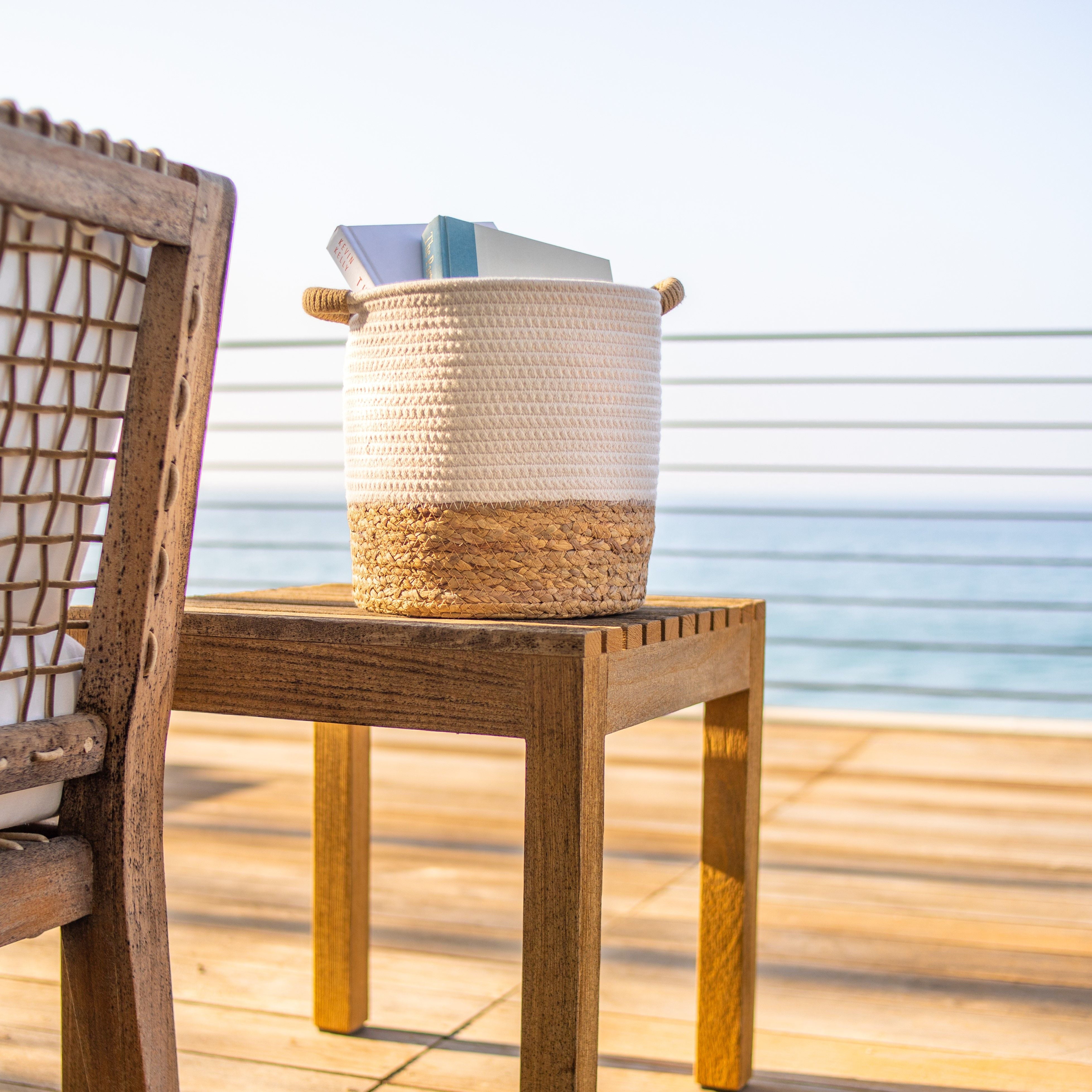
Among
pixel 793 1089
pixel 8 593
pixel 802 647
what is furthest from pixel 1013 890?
pixel 802 647

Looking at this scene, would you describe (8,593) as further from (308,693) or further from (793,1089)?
(793,1089)

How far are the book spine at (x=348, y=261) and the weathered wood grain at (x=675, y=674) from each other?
318 mm

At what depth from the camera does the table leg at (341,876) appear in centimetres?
106

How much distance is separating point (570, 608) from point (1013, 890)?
1077mm

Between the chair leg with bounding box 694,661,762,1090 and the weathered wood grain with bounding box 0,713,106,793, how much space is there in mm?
547

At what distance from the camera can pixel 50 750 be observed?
1.74 ft

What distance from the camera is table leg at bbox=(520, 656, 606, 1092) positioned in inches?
23.4

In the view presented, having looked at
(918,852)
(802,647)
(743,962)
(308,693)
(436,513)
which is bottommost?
(802,647)

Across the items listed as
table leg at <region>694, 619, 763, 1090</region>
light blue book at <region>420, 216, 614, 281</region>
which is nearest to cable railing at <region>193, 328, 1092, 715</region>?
table leg at <region>694, 619, 763, 1090</region>

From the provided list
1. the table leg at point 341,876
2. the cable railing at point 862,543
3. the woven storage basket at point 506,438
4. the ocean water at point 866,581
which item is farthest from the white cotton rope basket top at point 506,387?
the ocean water at point 866,581

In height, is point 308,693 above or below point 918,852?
above

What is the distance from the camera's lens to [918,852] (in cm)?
169

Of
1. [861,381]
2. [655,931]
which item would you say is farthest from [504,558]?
[861,381]

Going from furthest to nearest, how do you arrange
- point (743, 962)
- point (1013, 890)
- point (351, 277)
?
1. point (1013, 890)
2. point (743, 962)
3. point (351, 277)
